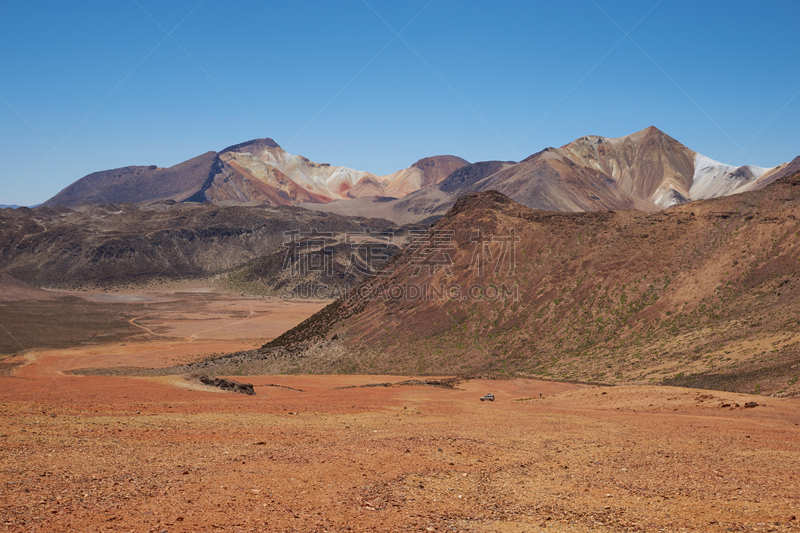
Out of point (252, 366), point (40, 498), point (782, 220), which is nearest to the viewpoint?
point (40, 498)

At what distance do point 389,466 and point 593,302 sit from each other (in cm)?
2940

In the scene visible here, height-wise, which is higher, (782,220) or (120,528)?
(782,220)

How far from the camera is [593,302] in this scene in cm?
3819

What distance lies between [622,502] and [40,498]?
946cm

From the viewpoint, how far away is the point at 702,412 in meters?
20.3

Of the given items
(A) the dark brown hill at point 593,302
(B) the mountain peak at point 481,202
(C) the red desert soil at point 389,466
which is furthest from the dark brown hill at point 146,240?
(C) the red desert soil at point 389,466

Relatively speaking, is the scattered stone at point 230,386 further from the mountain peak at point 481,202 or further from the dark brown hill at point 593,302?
the mountain peak at point 481,202

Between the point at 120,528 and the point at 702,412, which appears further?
the point at 702,412

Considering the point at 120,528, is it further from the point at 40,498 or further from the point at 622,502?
the point at 622,502

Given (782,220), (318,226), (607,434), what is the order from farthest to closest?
(318,226)
(782,220)
(607,434)

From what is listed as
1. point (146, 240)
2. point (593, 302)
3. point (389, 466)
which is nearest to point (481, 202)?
point (593, 302)

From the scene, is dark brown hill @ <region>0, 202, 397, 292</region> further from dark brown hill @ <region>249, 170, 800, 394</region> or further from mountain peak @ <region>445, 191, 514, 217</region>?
dark brown hill @ <region>249, 170, 800, 394</region>

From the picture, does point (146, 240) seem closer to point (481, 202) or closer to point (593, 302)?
point (481, 202)

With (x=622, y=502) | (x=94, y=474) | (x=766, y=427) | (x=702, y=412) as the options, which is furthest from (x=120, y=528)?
(x=702, y=412)
